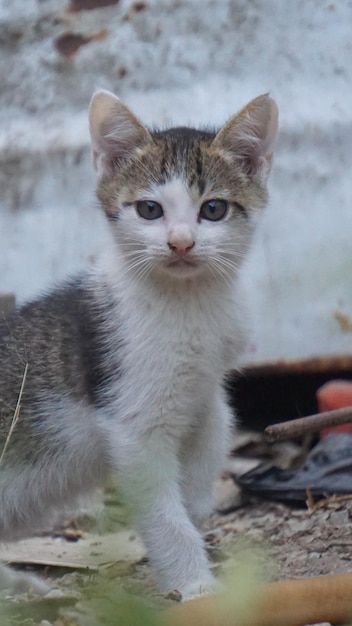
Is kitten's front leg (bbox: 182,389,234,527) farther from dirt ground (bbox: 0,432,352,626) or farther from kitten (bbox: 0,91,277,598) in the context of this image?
dirt ground (bbox: 0,432,352,626)

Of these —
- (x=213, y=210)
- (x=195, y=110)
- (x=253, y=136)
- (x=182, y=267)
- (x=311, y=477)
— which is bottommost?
(x=311, y=477)

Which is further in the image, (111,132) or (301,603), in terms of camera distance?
A: (111,132)

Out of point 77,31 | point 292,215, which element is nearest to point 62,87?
point 77,31

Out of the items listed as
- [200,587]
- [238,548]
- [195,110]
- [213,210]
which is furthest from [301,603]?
[195,110]

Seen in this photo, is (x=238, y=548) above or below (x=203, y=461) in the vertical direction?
below

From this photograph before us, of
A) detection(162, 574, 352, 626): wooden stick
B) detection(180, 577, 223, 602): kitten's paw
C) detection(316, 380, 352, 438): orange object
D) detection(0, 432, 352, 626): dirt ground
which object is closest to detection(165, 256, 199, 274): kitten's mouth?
detection(0, 432, 352, 626): dirt ground

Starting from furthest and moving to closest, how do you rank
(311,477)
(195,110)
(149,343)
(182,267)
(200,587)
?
(195,110) < (311,477) < (149,343) < (182,267) < (200,587)

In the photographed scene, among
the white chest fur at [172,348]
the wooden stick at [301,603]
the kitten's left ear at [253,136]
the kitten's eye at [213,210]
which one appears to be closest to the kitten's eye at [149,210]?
the kitten's eye at [213,210]

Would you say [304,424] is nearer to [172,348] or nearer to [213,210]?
[172,348]
